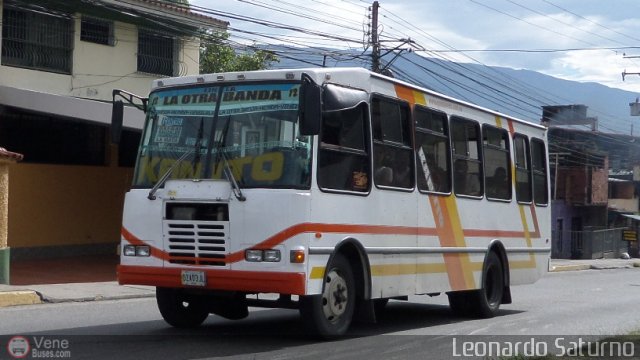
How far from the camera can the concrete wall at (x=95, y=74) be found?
22.0 m

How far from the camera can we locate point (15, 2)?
70.5 ft

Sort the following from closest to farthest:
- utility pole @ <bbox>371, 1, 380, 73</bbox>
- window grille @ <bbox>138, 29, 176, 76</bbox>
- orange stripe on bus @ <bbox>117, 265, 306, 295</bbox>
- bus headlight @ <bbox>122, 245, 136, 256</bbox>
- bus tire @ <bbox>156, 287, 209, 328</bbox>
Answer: orange stripe on bus @ <bbox>117, 265, 306, 295</bbox> < bus headlight @ <bbox>122, 245, 136, 256</bbox> < bus tire @ <bbox>156, 287, 209, 328</bbox> < window grille @ <bbox>138, 29, 176, 76</bbox> < utility pole @ <bbox>371, 1, 380, 73</bbox>

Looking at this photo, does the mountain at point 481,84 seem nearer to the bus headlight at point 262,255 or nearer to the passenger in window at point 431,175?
the passenger in window at point 431,175

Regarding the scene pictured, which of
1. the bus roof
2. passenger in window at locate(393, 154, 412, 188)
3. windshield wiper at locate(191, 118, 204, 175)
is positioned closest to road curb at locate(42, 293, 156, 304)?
the bus roof

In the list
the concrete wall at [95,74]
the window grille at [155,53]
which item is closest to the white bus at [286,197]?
the concrete wall at [95,74]

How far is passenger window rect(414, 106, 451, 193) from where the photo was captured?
1221cm

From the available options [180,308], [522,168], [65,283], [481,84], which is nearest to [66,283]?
[65,283]

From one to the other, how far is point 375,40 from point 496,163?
17.3 metres

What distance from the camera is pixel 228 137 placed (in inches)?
401

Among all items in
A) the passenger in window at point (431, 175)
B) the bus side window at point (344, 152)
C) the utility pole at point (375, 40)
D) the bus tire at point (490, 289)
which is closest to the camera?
the bus side window at point (344, 152)

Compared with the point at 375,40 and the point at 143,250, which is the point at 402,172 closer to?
the point at 143,250

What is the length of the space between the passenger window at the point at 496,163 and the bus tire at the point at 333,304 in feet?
13.9

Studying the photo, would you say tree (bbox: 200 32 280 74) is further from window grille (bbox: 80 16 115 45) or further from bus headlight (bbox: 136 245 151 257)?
bus headlight (bbox: 136 245 151 257)

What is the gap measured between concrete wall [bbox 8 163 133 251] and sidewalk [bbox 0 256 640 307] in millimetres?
682
